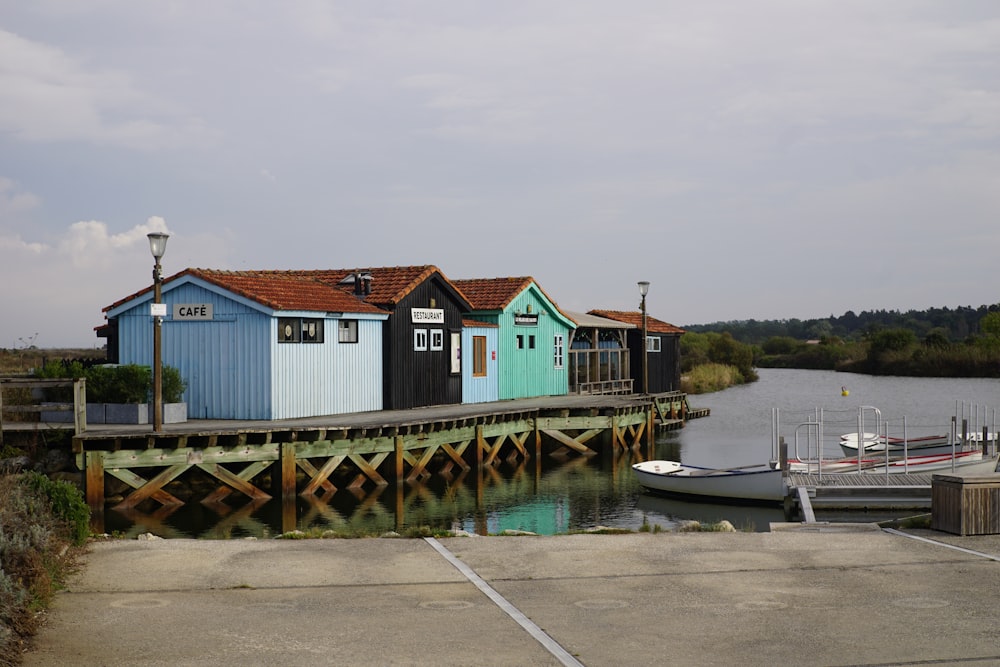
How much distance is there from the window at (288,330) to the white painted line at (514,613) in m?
13.0

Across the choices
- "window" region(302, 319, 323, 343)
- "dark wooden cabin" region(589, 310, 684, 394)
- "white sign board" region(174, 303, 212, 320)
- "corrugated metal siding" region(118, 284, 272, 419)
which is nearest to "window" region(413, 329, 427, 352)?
"window" region(302, 319, 323, 343)

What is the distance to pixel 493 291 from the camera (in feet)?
114

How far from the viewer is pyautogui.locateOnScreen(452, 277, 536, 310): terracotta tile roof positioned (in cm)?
3362

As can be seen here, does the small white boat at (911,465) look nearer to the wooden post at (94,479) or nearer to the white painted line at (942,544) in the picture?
the white painted line at (942,544)

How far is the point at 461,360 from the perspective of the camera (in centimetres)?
3138

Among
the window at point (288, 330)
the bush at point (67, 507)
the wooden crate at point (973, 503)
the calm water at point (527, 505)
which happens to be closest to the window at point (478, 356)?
the calm water at point (527, 505)

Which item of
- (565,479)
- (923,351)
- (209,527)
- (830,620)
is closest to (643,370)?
(565,479)

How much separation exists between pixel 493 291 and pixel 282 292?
1142cm

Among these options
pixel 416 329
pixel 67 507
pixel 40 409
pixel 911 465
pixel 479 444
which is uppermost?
pixel 416 329

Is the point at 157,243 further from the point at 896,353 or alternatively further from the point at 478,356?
the point at 896,353

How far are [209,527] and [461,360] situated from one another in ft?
44.0

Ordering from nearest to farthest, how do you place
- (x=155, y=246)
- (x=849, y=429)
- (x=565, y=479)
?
(x=155, y=246)
(x=565, y=479)
(x=849, y=429)

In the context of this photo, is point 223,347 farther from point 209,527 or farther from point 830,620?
point 830,620

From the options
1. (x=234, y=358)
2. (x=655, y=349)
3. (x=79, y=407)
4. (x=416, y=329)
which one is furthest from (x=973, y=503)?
(x=655, y=349)
